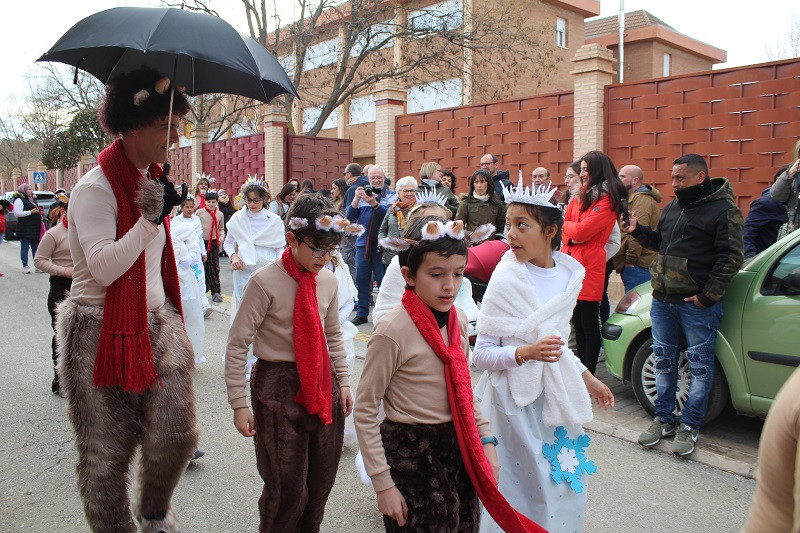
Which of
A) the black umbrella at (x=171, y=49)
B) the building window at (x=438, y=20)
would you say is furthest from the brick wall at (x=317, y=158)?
the black umbrella at (x=171, y=49)

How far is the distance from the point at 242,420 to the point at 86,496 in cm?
76

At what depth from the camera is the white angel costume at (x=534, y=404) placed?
9.94 feet

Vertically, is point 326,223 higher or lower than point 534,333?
higher

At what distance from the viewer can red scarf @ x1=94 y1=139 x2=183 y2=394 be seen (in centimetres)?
290

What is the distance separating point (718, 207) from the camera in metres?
4.70

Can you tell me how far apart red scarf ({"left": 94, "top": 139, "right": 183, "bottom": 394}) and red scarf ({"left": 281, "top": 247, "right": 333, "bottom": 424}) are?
2.12ft

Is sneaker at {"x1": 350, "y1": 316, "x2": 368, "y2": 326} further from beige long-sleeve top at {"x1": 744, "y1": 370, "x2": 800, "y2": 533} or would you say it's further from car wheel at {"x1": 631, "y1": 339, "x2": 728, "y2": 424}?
beige long-sleeve top at {"x1": 744, "y1": 370, "x2": 800, "y2": 533}

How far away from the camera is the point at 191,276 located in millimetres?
7188

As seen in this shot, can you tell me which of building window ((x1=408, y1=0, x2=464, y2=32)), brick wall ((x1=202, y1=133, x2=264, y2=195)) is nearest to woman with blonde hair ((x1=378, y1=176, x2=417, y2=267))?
brick wall ((x1=202, y1=133, x2=264, y2=195))

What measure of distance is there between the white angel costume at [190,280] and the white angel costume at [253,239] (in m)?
0.56

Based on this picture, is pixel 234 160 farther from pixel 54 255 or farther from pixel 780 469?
pixel 780 469

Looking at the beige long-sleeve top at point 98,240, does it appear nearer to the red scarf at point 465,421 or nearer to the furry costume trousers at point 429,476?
the red scarf at point 465,421

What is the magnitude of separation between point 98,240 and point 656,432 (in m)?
3.91

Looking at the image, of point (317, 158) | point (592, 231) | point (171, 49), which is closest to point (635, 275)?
point (592, 231)
